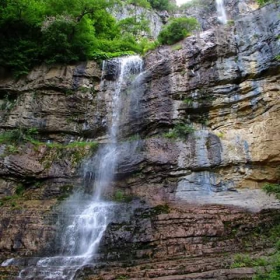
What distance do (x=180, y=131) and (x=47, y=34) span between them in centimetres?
913

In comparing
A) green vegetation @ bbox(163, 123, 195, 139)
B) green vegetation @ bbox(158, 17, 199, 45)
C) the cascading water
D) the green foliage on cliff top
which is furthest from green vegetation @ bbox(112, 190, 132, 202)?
green vegetation @ bbox(158, 17, 199, 45)

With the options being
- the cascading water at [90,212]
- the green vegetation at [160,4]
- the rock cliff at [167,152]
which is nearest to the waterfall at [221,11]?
the green vegetation at [160,4]

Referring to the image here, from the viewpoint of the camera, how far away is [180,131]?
1365 cm

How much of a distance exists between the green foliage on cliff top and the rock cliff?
79 cm

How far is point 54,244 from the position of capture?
1091 cm

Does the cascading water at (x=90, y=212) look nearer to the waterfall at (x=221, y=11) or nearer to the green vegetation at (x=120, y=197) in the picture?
the green vegetation at (x=120, y=197)

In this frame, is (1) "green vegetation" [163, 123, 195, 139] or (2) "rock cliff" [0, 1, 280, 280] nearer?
(2) "rock cliff" [0, 1, 280, 280]

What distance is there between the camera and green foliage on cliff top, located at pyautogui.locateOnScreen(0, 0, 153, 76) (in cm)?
1697

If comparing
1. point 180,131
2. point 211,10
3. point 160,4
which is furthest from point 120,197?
point 160,4

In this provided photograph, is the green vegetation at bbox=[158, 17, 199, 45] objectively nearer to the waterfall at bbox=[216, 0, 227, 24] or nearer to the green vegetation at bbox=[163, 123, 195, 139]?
the green vegetation at bbox=[163, 123, 195, 139]

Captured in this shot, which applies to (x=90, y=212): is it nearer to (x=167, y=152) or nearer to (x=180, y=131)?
(x=167, y=152)

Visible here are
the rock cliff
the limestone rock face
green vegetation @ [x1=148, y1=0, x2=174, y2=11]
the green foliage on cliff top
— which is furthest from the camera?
green vegetation @ [x1=148, y1=0, x2=174, y2=11]

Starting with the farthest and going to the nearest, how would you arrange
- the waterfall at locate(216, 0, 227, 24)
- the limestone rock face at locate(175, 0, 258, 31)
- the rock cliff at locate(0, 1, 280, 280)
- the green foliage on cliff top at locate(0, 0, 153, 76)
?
1. the waterfall at locate(216, 0, 227, 24)
2. the limestone rock face at locate(175, 0, 258, 31)
3. the green foliage on cliff top at locate(0, 0, 153, 76)
4. the rock cliff at locate(0, 1, 280, 280)

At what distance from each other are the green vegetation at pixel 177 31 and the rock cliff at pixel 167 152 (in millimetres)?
947
